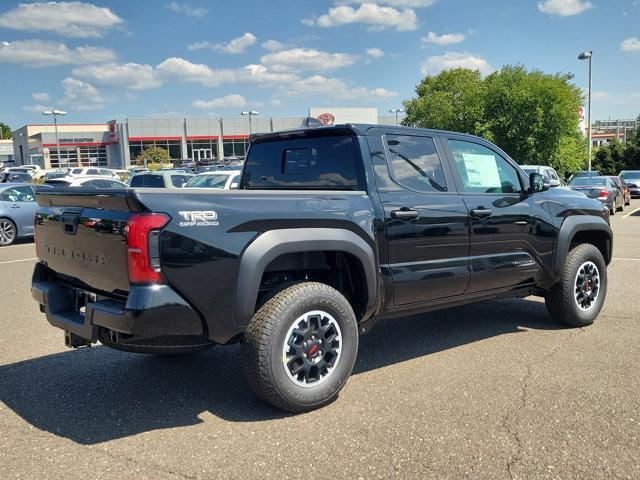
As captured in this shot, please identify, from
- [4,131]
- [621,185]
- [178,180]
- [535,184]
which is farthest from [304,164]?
[4,131]

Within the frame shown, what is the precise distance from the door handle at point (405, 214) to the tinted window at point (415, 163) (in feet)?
0.79

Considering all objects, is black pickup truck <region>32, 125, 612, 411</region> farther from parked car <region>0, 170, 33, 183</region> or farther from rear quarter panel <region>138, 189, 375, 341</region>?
parked car <region>0, 170, 33, 183</region>

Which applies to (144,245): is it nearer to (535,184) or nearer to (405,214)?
(405,214)

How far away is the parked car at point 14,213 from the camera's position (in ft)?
47.6

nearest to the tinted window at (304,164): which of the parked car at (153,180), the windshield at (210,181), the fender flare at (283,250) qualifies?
the fender flare at (283,250)

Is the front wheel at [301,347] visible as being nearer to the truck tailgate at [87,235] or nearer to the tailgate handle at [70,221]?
the truck tailgate at [87,235]

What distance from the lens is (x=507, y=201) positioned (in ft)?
17.1

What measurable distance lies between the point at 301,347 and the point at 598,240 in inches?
157

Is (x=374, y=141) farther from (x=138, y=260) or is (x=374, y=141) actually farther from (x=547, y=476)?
(x=547, y=476)

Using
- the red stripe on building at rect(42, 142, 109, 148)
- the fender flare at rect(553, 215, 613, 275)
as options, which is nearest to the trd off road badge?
the fender flare at rect(553, 215, 613, 275)

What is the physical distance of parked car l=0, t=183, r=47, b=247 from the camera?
1451 cm

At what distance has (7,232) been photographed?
1458cm

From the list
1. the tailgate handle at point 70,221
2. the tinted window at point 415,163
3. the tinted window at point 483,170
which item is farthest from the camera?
the tinted window at point 483,170

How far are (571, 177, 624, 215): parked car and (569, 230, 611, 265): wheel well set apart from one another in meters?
13.5
